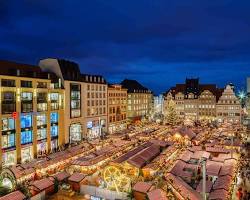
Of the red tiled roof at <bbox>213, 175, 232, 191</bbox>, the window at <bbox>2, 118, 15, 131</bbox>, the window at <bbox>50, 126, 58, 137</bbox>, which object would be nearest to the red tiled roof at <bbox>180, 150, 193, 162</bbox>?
the red tiled roof at <bbox>213, 175, 232, 191</bbox>

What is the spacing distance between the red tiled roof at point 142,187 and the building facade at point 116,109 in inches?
1947

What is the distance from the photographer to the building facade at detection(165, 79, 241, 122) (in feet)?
314

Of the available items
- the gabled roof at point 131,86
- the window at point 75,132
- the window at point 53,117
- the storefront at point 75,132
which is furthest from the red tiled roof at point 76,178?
the gabled roof at point 131,86

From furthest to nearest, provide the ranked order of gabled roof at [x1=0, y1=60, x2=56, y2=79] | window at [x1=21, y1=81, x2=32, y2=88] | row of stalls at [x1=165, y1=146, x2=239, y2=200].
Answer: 1. window at [x1=21, y1=81, x2=32, y2=88]
2. gabled roof at [x1=0, y1=60, x2=56, y2=79]
3. row of stalls at [x1=165, y1=146, x2=239, y2=200]

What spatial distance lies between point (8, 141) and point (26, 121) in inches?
196

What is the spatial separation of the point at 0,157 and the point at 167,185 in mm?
27028

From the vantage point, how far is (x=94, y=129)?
69.3 m

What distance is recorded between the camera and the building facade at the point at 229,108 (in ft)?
309

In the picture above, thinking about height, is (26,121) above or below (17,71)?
below

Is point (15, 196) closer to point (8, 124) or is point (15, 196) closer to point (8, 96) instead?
point (8, 124)

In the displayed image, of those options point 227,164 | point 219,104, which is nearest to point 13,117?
point 227,164

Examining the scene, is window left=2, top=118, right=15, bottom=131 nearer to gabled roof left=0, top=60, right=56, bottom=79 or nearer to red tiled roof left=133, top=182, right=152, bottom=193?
gabled roof left=0, top=60, right=56, bottom=79

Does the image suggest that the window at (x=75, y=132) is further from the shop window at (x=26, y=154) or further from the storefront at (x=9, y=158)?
the storefront at (x=9, y=158)

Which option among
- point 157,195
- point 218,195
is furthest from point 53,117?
point 218,195
